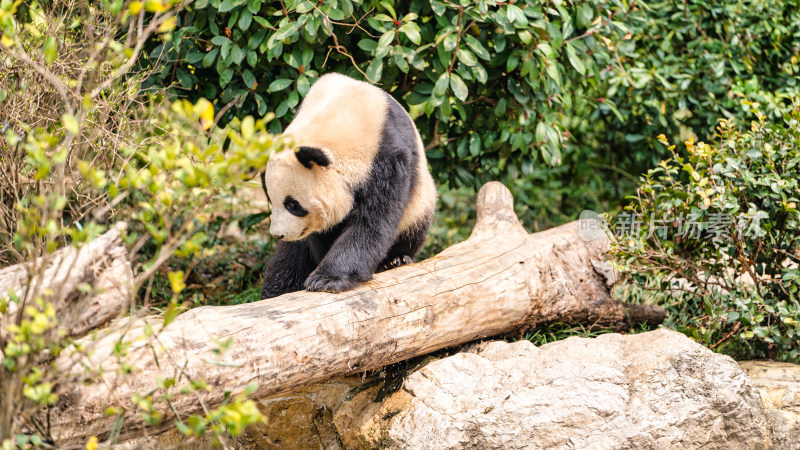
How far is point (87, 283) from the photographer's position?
7.75 feet

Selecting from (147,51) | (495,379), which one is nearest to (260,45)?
(147,51)

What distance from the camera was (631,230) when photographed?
4.53 metres

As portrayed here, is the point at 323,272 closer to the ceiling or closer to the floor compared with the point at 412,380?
closer to the ceiling

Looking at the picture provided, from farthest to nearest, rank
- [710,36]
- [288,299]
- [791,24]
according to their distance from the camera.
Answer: [710,36] < [791,24] < [288,299]

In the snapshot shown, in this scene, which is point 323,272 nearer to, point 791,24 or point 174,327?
point 174,327

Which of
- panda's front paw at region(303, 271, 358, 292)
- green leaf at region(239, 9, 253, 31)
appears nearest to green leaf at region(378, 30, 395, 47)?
green leaf at region(239, 9, 253, 31)

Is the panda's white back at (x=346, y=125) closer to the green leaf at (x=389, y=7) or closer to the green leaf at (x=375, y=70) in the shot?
the green leaf at (x=375, y=70)

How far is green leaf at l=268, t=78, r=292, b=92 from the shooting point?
4.34 m

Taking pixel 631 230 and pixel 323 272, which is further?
pixel 631 230

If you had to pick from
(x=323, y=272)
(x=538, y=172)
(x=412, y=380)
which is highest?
(x=323, y=272)

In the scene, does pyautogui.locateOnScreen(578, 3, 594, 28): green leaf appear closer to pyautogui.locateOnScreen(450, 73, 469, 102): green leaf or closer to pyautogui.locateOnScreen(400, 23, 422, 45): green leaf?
pyautogui.locateOnScreen(450, 73, 469, 102): green leaf

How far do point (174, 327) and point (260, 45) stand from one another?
2.11m

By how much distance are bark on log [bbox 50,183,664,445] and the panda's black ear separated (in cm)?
64

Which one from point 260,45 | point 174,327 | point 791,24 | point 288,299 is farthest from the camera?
point 791,24
